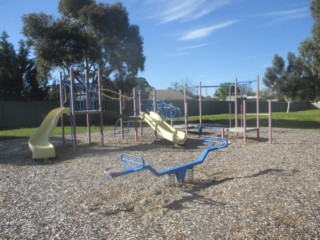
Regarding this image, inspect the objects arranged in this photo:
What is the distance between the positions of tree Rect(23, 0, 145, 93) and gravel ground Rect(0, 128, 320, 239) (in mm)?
18184

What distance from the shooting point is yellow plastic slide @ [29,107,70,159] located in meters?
9.49

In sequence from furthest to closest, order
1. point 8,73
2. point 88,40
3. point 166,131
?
point 8,73 < point 88,40 < point 166,131

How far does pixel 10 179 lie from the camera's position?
7207 millimetres

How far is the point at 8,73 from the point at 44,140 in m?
21.3

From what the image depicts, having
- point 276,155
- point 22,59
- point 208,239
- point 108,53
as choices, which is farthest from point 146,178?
point 22,59

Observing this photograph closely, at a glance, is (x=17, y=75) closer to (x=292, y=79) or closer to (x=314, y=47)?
(x=314, y=47)

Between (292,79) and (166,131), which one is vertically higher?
A: (292,79)

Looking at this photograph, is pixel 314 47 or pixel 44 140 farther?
pixel 314 47

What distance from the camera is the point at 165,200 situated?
17.5 feet

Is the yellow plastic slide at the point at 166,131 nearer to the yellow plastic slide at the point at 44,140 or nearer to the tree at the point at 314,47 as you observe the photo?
the yellow plastic slide at the point at 44,140

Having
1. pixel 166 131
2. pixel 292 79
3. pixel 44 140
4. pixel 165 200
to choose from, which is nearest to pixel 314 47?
pixel 166 131

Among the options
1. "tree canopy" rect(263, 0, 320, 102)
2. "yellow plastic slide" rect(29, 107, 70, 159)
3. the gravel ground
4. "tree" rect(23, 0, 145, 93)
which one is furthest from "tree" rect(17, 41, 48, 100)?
"tree canopy" rect(263, 0, 320, 102)

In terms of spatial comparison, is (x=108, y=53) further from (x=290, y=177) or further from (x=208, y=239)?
(x=208, y=239)

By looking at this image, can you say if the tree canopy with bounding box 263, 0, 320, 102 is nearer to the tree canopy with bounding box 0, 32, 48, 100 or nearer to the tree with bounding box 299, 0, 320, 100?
the tree with bounding box 299, 0, 320, 100
